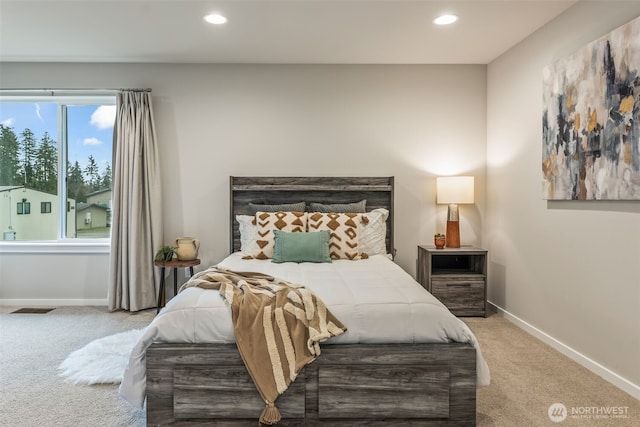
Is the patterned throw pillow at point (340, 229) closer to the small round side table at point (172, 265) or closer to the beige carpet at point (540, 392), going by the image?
the small round side table at point (172, 265)

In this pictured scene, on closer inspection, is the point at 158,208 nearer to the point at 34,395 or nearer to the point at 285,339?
the point at 34,395

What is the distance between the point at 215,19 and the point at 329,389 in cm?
280

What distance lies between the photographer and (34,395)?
2396 mm

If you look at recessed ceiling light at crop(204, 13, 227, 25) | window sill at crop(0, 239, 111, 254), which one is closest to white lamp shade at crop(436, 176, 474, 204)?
recessed ceiling light at crop(204, 13, 227, 25)

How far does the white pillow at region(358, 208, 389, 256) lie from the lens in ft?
12.5

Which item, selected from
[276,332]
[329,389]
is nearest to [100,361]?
A: [276,332]

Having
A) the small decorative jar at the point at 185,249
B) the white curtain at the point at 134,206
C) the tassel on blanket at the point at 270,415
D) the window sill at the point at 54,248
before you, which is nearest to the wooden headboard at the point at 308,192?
the small decorative jar at the point at 185,249

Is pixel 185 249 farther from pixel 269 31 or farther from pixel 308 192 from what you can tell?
pixel 269 31

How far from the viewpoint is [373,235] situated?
3873 millimetres

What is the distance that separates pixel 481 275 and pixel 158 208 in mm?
3282

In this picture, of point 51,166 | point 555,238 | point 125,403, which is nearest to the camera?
point 125,403

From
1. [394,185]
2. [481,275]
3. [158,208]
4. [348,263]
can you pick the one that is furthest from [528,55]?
[158,208]

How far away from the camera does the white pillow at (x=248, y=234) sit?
3666mm

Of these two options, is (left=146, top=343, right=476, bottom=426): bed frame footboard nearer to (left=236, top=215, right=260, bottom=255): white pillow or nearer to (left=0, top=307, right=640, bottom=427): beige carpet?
(left=0, top=307, right=640, bottom=427): beige carpet
